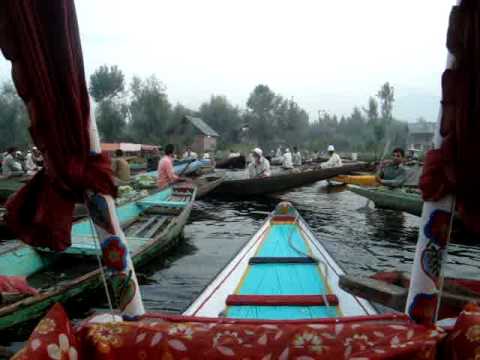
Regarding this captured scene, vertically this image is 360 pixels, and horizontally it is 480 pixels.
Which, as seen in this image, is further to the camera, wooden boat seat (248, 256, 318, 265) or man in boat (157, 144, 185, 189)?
man in boat (157, 144, 185, 189)

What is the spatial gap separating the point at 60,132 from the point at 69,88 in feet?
0.66

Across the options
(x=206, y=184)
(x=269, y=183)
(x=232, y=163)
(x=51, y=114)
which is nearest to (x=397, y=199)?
(x=269, y=183)

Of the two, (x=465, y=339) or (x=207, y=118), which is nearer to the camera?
(x=465, y=339)

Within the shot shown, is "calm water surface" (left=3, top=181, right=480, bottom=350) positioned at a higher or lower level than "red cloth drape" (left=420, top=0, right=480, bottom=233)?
lower

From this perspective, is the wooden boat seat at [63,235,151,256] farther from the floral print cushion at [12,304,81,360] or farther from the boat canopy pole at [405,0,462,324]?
the boat canopy pole at [405,0,462,324]

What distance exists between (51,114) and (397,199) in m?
9.63

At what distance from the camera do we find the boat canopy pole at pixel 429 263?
5.82 ft

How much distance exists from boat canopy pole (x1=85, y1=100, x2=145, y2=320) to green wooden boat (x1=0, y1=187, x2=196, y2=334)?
0.36 feet

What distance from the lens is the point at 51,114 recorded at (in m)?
1.73

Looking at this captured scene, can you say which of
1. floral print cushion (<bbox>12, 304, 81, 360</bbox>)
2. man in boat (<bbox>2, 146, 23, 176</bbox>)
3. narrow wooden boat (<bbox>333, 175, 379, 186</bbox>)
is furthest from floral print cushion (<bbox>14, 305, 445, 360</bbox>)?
narrow wooden boat (<bbox>333, 175, 379, 186</bbox>)

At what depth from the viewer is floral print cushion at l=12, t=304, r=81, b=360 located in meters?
1.54

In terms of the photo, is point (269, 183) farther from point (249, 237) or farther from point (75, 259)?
point (75, 259)

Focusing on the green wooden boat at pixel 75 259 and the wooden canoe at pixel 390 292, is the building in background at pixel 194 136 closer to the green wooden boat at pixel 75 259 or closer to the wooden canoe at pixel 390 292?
the green wooden boat at pixel 75 259

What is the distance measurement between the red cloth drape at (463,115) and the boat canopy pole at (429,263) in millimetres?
99
